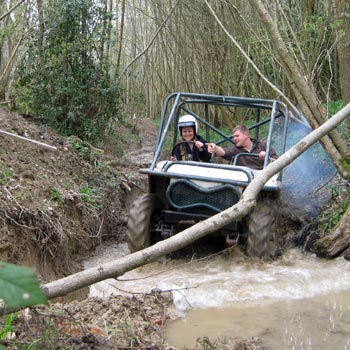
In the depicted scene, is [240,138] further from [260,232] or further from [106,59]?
[106,59]

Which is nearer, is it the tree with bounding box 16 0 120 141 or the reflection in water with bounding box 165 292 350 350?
the reflection in water with bounding box 165 292 350 350

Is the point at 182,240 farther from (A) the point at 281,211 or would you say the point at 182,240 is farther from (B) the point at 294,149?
(A) the point at 281,211

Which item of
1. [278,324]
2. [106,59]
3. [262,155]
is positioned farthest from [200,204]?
[106,59]

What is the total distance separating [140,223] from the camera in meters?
5.61

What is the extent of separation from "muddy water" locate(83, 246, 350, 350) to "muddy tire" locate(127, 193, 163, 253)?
25 cm

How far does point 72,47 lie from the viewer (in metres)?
8.20

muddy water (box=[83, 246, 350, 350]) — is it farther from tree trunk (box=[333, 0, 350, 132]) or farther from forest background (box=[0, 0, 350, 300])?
tree trunk (box=[333, 0, 350, 132])

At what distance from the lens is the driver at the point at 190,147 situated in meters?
6.25

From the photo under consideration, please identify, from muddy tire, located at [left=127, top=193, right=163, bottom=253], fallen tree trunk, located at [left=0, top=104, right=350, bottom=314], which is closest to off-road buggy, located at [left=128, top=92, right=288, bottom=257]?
muddy tire, located at [left=127, top=193, right=163, bottom=253]

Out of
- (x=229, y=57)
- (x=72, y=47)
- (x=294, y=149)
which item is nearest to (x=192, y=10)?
(x=229, y=57)

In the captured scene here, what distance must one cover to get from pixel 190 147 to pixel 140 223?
1136 millimetres

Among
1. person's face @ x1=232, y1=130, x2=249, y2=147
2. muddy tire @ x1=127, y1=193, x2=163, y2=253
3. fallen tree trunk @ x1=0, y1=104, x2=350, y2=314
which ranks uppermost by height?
person's face @ x1=232, y1=130, x2=249, y2=147

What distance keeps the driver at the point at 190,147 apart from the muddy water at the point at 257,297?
1.12 meters

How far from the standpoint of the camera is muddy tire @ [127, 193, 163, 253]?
5.57 m
